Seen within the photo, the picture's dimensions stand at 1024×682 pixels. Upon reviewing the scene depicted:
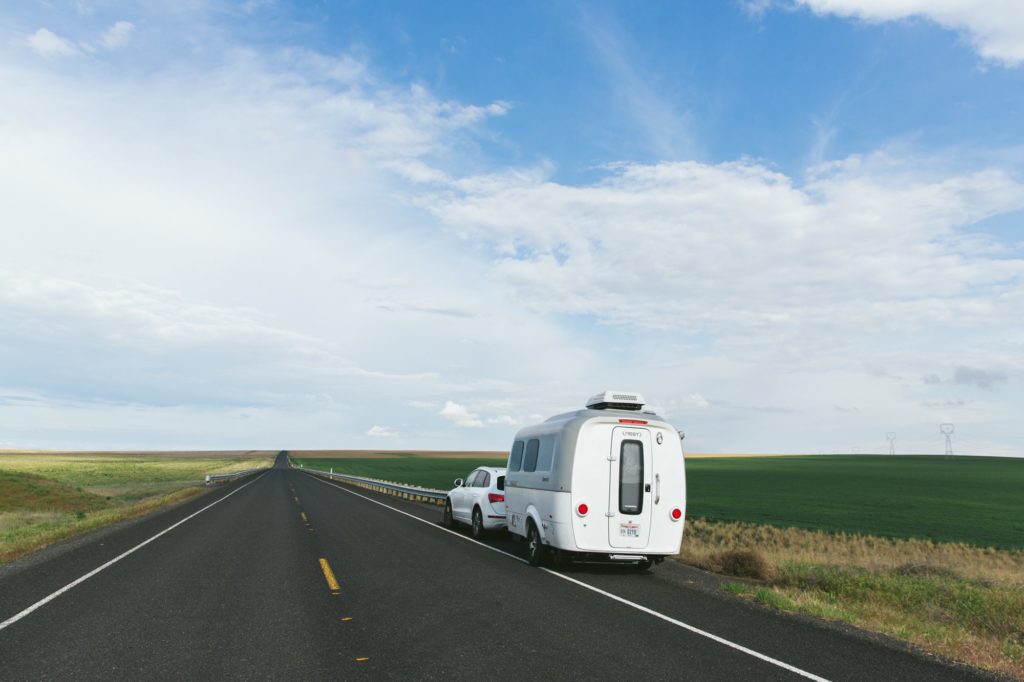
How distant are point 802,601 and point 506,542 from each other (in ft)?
28.7

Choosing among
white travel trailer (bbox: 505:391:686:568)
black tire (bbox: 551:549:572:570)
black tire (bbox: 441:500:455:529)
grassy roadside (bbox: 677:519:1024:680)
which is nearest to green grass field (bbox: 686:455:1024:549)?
grassy roadside (bbox: 677:519:1024:680)

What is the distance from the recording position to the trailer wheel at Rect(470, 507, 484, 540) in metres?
18.0

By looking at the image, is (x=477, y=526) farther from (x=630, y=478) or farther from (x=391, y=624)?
(x=391, y=624)

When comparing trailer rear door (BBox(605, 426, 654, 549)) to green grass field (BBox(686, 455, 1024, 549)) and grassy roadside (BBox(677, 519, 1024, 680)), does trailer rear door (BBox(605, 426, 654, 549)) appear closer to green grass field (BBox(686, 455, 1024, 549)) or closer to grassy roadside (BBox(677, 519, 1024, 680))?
grassy roadside (BBox(677, 519, 1024, 680))

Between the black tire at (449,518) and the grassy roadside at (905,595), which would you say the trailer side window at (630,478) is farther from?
the black tire at (449,518)

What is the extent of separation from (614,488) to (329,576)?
Result: 16.4 feet

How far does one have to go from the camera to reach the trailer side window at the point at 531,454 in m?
14.6

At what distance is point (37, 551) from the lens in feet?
49.7

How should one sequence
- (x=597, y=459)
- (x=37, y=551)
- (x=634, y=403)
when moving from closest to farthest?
1. (x=597, y=459)
2. (x=634, y=403)
3. (x=37, y=551)

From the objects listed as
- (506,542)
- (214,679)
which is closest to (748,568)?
(506,542)

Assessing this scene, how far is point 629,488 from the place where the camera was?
12.7m

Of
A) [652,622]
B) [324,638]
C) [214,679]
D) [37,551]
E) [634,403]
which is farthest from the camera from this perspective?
[37,551]

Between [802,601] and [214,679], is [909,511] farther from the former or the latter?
[214,679]

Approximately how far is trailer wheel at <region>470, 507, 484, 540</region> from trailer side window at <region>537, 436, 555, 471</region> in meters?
4.51
